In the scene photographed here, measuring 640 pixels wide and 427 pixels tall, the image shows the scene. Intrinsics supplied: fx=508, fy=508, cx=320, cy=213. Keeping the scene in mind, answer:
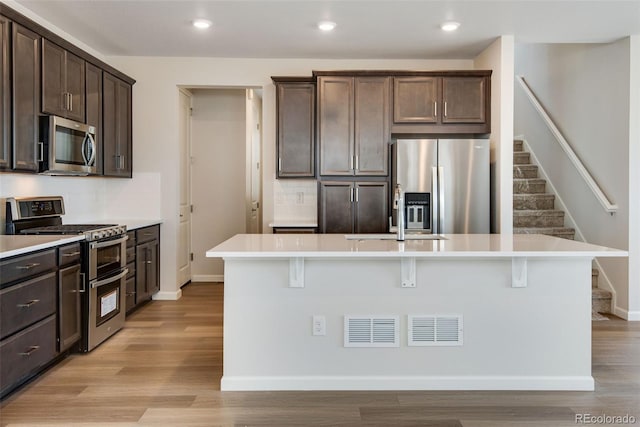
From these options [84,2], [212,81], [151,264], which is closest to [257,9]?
[84,2]

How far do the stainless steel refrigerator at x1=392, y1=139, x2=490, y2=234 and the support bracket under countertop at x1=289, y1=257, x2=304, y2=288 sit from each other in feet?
6.54

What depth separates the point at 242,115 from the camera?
21.1 feet

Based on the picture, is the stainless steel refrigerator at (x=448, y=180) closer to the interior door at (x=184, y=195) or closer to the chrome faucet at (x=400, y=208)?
the chrome faucet at (x=400, y=208)

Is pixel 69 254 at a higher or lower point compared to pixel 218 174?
lower

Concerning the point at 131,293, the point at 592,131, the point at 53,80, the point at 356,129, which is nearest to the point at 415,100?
the point at 356,129

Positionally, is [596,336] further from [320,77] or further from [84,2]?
[84,2]

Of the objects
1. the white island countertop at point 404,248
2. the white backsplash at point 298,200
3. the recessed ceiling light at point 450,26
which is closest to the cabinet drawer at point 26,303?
the white island countertop at point 404,248

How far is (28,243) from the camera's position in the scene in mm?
2998

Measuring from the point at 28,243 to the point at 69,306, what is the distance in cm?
60

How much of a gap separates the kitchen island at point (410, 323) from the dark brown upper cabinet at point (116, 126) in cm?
245

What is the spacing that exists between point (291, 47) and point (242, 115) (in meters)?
1.72

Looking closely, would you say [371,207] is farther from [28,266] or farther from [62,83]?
[28,266]

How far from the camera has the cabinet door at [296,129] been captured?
16.4 feet

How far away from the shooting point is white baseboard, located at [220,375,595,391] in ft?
9.68
